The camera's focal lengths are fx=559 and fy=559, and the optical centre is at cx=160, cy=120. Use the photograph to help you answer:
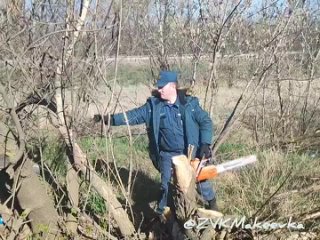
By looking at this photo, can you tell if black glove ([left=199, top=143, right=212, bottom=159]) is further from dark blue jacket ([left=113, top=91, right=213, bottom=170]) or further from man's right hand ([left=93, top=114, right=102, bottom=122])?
man's right hand ([left=93, top=114, right=102, bottom=122])

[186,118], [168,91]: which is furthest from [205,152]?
[168,91]

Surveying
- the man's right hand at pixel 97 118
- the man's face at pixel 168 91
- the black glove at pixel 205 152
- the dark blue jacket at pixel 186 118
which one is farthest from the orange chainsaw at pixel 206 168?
the man's right hand at pixel 97 118

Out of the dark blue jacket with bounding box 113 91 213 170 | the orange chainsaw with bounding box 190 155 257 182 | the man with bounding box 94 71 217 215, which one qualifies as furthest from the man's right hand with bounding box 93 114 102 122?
the orange chainsaw with bounding box 190 155 257 182

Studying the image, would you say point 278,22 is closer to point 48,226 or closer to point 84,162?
point 84,162

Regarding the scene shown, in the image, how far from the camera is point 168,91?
5090mm

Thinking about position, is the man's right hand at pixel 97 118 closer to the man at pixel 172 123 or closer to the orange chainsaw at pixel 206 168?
the man at pixel 172 123

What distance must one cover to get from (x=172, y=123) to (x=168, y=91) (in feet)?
1.05

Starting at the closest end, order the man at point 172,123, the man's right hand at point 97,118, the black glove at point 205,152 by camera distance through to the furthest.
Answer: the man's right hand at point 97,118 → the black glove at point 205,152 → the man at point 172,123

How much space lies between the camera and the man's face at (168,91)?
507 cm

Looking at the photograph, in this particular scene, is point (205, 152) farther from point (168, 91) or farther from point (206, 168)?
point (168, 91)

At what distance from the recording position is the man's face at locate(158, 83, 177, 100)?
16.6 feet

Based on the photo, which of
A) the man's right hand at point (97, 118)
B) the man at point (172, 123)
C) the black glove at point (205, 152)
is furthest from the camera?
the man at point (172, 123)

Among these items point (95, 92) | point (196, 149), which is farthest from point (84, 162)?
point (196, 149)

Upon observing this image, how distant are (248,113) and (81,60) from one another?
5.57m
